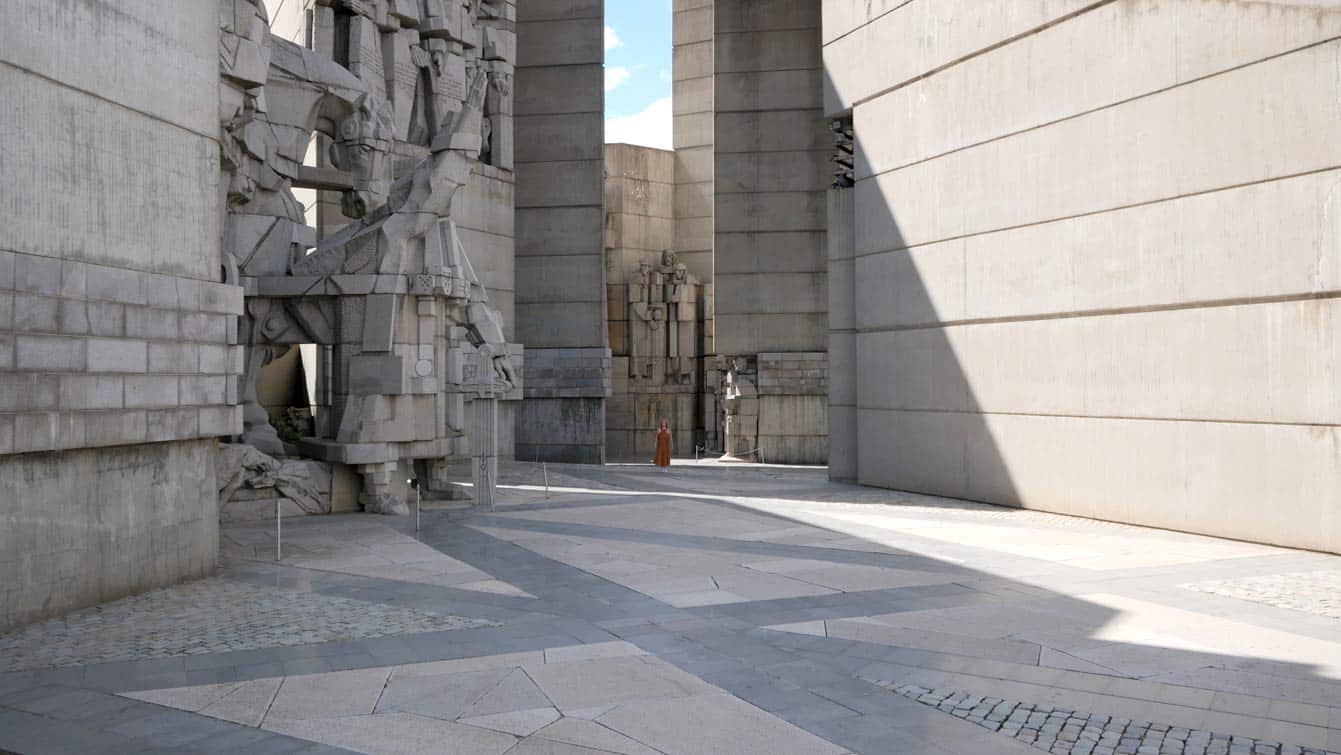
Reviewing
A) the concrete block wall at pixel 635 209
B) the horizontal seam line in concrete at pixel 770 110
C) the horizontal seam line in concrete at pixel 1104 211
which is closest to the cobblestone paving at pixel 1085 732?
the horizontal seam line in concrete at pixel 1104 211

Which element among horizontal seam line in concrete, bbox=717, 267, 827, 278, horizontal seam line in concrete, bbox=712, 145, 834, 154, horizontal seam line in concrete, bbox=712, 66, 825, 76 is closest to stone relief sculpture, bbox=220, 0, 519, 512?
horizontal seam line in concrete, bbox=717, 267, 827, 278

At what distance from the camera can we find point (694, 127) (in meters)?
36.2

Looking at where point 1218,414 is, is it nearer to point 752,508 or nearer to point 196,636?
point 752,508

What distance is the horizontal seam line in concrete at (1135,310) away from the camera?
1113 cm

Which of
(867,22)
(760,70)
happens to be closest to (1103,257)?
(867,22)

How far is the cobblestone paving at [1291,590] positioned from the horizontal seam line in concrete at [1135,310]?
2897 millimetres

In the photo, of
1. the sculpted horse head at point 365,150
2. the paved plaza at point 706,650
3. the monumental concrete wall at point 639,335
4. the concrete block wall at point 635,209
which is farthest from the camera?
the concrete block wall at point 635,209

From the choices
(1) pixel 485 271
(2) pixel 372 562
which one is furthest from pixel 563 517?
Answer: (1) pixel 485 271

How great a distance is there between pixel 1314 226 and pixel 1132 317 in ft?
8.14

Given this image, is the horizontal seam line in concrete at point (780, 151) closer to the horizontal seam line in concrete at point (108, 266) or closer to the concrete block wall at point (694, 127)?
the concrete block wall at point (694, 127)

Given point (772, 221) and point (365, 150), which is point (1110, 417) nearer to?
point (365, 150)

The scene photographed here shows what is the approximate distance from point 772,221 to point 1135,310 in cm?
1558

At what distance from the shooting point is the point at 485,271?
79.5 ft

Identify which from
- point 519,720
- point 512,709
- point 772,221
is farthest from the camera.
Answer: point 772,221
